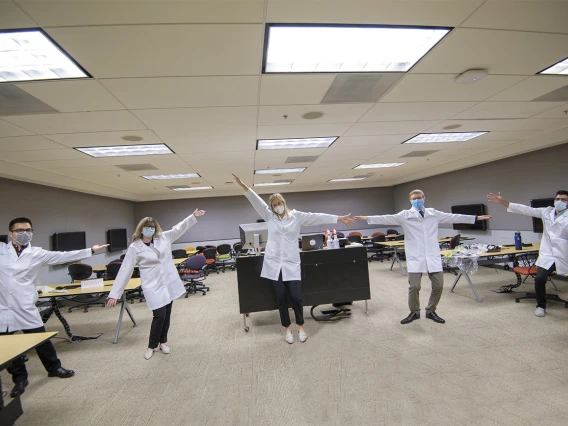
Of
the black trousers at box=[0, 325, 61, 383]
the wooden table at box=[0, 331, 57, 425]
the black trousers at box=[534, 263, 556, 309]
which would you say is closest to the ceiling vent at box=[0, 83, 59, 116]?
the wooden table at box=[0, 331, 57, 425]

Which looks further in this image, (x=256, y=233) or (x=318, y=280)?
(x=256, y=233)

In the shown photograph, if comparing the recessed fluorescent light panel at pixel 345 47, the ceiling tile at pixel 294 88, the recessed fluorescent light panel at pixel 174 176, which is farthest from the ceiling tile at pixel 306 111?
the recessed fluorescent light panel at pixel 174 176

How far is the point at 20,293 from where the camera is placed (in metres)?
2.72

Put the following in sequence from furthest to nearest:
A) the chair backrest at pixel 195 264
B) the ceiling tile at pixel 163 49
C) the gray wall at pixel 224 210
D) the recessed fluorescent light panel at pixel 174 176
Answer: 1. the gray wall at pixel 224 210
2. the recessed fluorescent light panel at pixel 174 176
3. the chair backrest at pixel 195 264
4. the ceiling tile at pixel 163 49

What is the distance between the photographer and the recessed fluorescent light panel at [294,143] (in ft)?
15.8

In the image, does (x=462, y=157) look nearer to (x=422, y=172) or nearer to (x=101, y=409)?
(x=422, y=172)

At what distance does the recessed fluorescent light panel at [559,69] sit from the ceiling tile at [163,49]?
2.98 meters

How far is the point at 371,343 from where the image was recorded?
3217 mm

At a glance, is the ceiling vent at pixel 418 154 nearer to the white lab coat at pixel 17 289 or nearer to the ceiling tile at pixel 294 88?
the ceiling tile at pixel 294 88

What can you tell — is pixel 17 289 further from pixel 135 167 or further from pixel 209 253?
pixel 209 253

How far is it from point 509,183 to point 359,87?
5.98 meters

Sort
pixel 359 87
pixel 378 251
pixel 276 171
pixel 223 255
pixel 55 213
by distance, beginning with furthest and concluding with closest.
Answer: pixel 223 255, pixel 378 251, pixel 276 171, pixel 55 213, pixel 359 87

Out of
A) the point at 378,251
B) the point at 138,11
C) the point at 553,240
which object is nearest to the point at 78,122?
the point at 138,11

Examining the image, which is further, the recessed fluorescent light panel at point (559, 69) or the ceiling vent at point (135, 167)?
the ceiling vent at point (135, 167)
